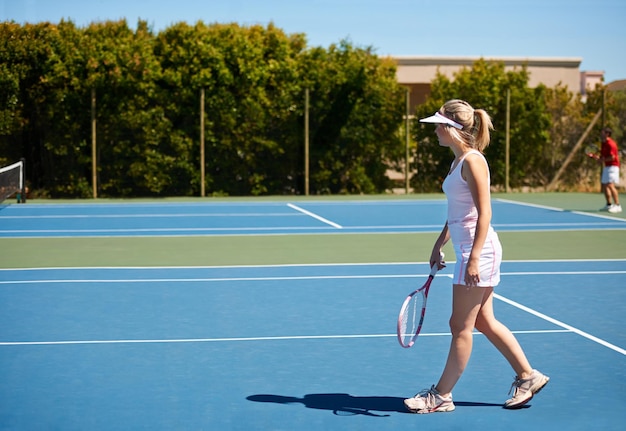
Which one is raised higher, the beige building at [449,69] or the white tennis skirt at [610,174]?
the beige building at [449,69]

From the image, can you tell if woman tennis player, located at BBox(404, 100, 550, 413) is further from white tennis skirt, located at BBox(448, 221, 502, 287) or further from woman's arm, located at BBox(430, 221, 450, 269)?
woman's arm, located at BBox(430, 221, 450, 269)

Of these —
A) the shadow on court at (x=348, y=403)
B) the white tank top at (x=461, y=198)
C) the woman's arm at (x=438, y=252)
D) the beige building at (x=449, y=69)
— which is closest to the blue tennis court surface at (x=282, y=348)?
the shadow on court at (x=348, y=403)

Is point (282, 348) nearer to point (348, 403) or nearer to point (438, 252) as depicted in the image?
point (348, 403)

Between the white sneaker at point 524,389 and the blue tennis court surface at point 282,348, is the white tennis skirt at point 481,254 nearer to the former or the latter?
the white sneaker at point 524,389

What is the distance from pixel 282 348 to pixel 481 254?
7.42 ft

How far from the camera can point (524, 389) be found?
5516 millimetres

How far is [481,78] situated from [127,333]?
20097 mm

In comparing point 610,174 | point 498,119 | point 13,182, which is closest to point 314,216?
point 610,174

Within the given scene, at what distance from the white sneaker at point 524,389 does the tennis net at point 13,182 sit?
674 inches

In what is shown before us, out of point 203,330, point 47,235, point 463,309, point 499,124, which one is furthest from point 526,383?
point 499,124

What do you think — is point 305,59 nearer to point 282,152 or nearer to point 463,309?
point 282,152

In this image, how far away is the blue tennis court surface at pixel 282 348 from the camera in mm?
5434

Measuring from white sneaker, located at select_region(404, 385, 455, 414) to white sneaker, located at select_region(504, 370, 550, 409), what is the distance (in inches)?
12.7

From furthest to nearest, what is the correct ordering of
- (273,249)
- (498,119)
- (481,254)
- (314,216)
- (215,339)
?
(498,119)
(314,216)
(273,249)
(215,339)
(481,254)
